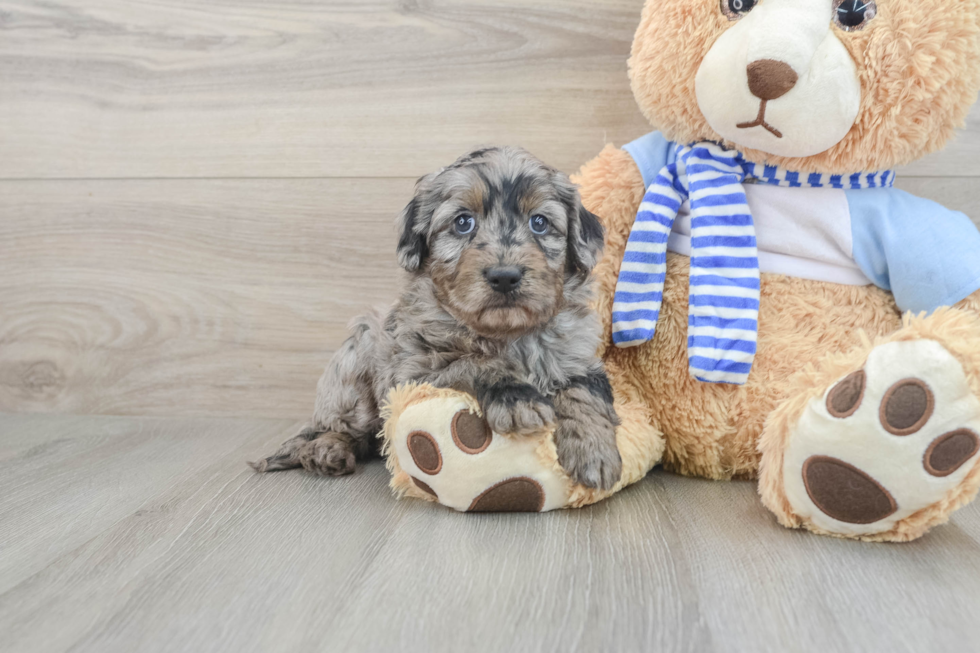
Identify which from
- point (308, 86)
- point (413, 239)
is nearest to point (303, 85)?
point (308, 86)

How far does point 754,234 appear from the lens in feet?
5.04

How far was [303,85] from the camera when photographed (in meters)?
2.18

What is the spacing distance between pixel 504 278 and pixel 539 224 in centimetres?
24

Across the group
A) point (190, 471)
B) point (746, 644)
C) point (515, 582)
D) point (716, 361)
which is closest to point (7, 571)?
point (190, 471)

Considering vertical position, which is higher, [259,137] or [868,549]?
[259,137]

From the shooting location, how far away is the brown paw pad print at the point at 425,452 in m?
1.37

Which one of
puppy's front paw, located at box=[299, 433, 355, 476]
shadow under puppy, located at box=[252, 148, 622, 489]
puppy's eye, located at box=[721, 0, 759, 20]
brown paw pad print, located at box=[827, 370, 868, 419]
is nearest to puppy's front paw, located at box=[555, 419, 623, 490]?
shadow under puppy, located at box=[252, 148, 622, 489]

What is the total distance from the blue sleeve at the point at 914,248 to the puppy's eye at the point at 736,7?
1.48 ft

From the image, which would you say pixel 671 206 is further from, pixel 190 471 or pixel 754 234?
pixel 190 471

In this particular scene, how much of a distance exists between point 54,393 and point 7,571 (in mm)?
1395

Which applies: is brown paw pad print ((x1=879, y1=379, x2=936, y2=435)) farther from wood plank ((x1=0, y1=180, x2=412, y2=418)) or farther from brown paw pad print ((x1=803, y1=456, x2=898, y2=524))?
wood plank ((x1=0, y1=180, x2=412, y2=418))

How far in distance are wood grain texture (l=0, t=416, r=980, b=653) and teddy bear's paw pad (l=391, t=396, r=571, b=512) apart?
52 mm

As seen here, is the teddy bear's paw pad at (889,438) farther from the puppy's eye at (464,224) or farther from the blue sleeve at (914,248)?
the puppy's eye at (464,224)

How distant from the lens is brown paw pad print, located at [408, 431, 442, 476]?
1369 millimetres
